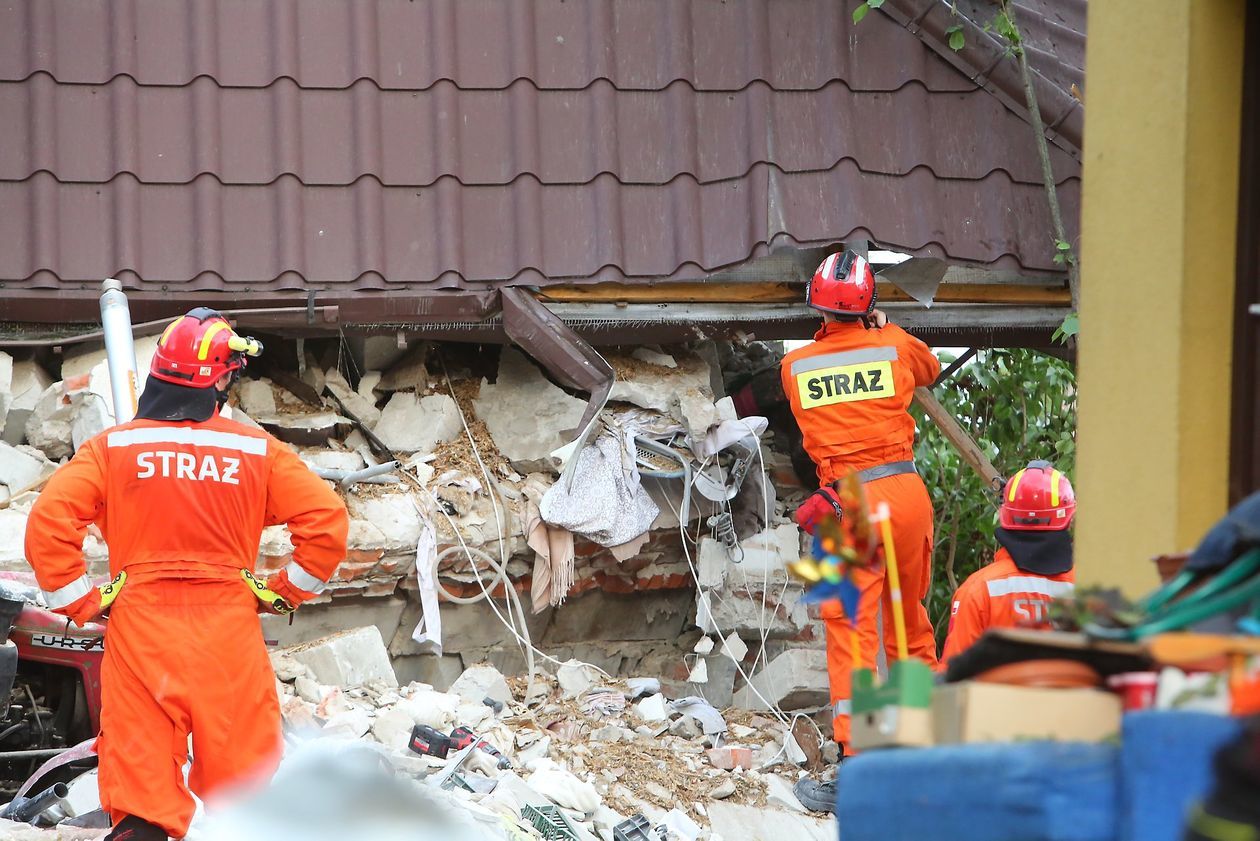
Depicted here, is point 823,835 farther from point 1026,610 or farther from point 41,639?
point 41,639

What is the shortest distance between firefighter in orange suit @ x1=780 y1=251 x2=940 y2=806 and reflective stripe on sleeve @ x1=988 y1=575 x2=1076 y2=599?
99 centimetres

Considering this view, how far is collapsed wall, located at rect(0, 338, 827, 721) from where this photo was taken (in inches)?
283

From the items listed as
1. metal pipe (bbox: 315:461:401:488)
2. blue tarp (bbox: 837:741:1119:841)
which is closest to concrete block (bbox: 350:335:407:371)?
metal pipe (bbox: 315:461:401:488)

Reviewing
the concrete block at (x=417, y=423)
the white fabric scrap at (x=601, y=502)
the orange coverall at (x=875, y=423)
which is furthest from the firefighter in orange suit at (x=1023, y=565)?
the concrete block at (x=417, y=423)

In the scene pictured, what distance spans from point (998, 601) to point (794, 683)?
2.49 m

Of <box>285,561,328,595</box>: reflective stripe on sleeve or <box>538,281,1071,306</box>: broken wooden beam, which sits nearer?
<box>285,561,328,595</box>: reflective stripe on sleeve

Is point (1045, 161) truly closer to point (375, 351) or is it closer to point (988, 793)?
point (375, 351)

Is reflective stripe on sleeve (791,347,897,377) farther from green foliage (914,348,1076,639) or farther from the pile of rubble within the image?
green foliage (914,348,1076,639)

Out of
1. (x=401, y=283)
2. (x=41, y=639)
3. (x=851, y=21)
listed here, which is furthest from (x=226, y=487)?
(x=851, y=21)

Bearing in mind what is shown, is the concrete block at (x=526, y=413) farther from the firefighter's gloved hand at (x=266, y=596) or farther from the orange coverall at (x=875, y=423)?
the firefighter's gloved hand at (x=266, y=596)

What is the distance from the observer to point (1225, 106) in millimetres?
3564

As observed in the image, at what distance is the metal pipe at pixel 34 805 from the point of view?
17.6 ft

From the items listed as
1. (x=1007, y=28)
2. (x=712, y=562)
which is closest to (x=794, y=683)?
(x=712, y=562)

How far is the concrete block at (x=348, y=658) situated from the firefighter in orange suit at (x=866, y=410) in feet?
6.86
